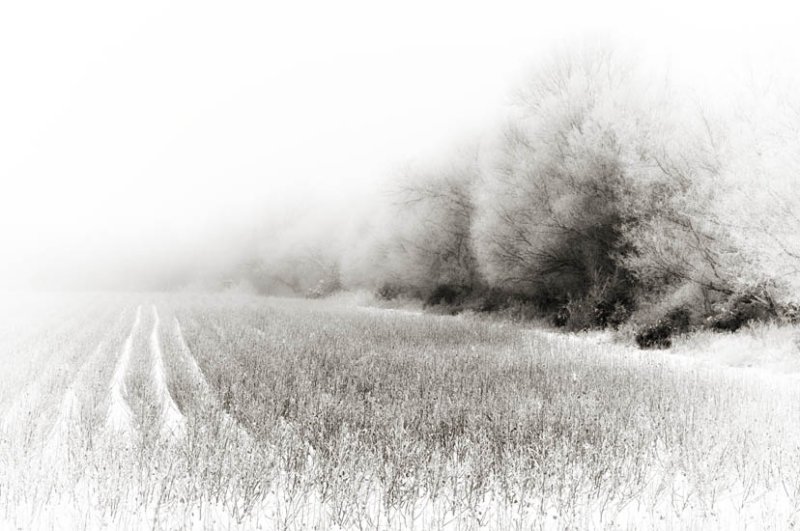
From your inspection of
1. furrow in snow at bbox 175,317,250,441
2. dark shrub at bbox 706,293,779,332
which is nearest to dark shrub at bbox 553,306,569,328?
dark shrub at bbox 706,293,779,332

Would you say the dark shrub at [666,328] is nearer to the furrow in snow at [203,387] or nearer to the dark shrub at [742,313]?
the dark shrub at [742,313]

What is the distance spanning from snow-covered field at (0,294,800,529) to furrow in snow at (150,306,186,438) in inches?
2.1

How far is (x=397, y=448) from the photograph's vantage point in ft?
14.6

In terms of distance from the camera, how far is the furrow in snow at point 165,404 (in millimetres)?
5569

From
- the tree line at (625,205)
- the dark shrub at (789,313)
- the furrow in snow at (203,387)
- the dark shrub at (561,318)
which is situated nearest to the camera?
the furrow in snow at (203,387)

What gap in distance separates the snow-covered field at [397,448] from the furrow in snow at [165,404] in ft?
0.17

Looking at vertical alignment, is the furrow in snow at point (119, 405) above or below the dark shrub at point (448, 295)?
below

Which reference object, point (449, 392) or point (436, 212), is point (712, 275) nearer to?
point (449, 392)

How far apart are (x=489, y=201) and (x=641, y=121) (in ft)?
21.6

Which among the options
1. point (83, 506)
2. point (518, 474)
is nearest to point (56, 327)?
point (83, 506)

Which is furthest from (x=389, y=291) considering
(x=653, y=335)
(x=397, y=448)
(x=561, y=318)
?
(x=397, y=448)

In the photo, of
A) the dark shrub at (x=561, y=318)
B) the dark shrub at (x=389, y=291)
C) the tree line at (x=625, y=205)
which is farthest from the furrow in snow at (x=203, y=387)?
the dark shrub at (x=389, y=291)

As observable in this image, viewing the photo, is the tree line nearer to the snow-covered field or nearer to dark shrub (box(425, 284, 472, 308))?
dark shrub (box(425, 284, 472, 308))

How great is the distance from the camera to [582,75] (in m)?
19.6
